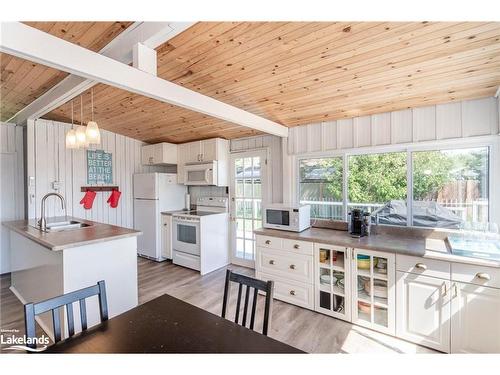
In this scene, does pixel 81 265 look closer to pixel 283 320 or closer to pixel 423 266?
pixel 283 320

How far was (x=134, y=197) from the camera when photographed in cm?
469

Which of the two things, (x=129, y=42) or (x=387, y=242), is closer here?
(x=129, y=42)

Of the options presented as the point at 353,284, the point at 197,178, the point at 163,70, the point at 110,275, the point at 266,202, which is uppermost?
the point at 163,70

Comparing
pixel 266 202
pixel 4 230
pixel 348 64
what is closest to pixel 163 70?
pixel 348 64

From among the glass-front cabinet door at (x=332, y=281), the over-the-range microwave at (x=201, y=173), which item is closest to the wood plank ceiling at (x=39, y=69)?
the over-the-range microwave at (x=201, y=173)

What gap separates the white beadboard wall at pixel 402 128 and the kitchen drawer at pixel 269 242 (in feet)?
4.07

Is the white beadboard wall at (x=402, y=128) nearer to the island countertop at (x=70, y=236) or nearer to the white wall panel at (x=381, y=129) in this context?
the white wall panel at (x=381, y=129)

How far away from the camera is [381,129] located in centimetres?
274

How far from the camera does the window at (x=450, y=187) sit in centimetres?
231

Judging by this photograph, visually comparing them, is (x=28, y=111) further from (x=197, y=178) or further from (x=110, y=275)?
(x=110, y=275)

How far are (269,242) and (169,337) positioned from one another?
190cm

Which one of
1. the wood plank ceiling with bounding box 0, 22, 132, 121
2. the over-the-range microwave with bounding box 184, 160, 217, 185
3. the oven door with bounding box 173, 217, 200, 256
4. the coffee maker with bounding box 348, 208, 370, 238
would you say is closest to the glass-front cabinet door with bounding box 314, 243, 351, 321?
the coffee maker with bounding box 348, 208, 370, 238

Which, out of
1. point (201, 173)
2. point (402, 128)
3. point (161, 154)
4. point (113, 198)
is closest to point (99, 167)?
point (113, 198)
